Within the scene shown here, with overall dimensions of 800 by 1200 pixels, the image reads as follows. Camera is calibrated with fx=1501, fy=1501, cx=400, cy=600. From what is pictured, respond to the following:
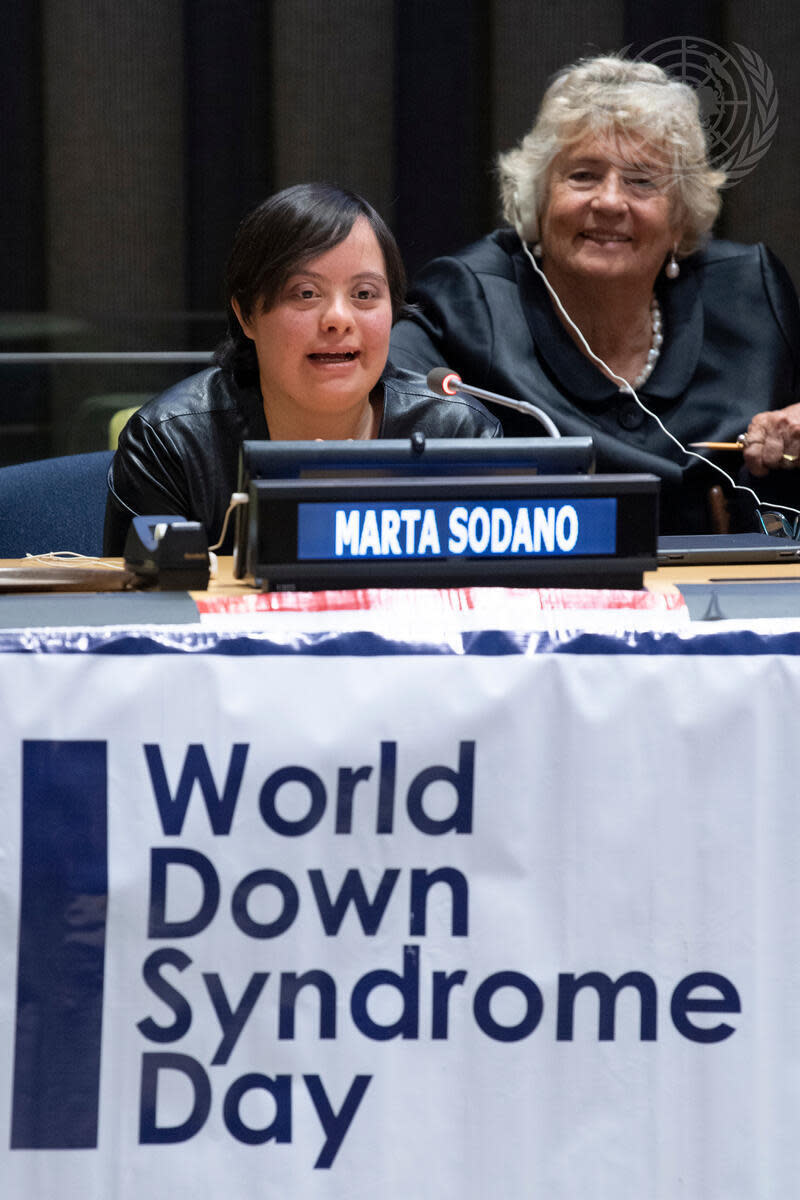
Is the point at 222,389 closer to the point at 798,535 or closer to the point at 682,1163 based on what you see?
the point at 798,535

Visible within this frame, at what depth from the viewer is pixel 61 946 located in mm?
854

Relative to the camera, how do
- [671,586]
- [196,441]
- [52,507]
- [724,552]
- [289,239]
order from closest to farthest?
[671,586] → [724,552] → [289,239] → [196,441] → [52,507]

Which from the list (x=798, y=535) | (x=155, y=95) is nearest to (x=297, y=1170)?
(x=798, y=535)

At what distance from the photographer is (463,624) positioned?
90cm

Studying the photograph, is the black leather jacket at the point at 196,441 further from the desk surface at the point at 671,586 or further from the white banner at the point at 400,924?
the white banner at the point at 400,924

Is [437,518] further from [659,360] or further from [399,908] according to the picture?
[659,360]

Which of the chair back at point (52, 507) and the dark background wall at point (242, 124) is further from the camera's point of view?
the dark background wall at point (242, 124)

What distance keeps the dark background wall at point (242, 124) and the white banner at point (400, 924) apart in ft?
7.89

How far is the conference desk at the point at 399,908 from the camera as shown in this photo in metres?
0.86

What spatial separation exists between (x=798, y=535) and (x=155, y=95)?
1.92m

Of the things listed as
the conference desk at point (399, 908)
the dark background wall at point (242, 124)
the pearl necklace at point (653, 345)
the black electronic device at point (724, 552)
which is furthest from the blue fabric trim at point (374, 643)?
the dark background wall at point (242, 124)

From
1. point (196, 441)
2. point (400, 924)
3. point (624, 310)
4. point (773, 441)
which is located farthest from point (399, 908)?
point (624, 310)

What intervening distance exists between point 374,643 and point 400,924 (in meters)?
0.16

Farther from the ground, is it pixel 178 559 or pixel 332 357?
pixel 332 357
